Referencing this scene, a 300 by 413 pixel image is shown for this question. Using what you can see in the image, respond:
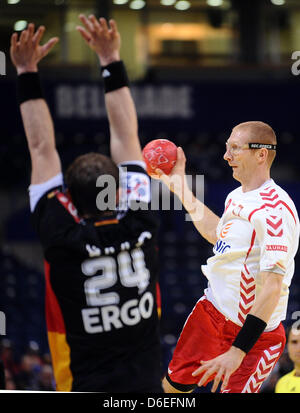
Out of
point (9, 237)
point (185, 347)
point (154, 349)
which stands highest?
point (154, 349)

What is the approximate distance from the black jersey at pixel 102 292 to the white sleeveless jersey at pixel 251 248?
888mm

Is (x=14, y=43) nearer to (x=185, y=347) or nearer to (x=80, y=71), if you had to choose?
(x=185, y=347)

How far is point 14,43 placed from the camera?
4.05 metres

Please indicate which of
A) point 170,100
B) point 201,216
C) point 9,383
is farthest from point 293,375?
point 170,100

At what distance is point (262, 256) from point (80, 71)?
1170 centimetres

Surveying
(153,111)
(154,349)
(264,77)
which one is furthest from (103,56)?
(264,77)

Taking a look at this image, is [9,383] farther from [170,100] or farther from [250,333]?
[170,100]

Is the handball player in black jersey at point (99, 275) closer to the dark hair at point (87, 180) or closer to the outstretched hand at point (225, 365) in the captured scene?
the dark hair at point (87, 180)

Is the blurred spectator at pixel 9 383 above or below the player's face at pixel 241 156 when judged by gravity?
below

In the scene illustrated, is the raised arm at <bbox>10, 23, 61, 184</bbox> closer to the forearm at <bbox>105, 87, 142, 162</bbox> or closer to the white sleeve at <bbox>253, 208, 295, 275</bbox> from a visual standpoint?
the forearm at <bbox>105, 87, 142, 162</bbox>

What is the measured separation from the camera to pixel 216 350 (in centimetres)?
457

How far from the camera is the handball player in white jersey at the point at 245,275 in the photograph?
159 inches

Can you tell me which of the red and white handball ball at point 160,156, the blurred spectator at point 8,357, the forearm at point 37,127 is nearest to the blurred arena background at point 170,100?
the blurred spectator at point 8,357

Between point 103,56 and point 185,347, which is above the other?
point 103,56
